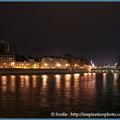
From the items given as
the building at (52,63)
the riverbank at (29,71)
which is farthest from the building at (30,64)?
the riverbank at (29,71)

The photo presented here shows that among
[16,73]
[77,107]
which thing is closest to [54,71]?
[16,73]

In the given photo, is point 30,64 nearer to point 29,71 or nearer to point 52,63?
point 52,63

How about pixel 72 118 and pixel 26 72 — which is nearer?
pixel 72 118

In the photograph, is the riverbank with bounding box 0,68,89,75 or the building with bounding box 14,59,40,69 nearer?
the riverbank with bounding box 0,68,89,75

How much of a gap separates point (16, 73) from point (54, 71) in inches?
185

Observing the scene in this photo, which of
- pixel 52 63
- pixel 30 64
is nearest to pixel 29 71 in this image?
pixel 30 64

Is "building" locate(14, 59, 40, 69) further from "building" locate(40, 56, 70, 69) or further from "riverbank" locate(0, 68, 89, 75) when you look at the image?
"riverbank" locate(0, 68, 89, 75)

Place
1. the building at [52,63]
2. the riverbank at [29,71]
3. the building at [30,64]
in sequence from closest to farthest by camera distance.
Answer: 1. the riverbank at [29,71]
2. the building at [52,63]
3. the building at [30,64]

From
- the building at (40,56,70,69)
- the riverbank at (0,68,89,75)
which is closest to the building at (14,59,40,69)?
the building at (40,56,70,69)

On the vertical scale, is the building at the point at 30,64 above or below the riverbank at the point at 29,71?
above

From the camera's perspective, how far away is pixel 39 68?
30500 mm

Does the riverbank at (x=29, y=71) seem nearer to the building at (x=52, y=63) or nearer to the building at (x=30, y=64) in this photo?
the building at (x=52, y=63)

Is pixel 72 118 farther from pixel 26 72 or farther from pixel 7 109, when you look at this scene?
pixel 26 72

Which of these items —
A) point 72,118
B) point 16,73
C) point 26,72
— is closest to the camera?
point 72,118
